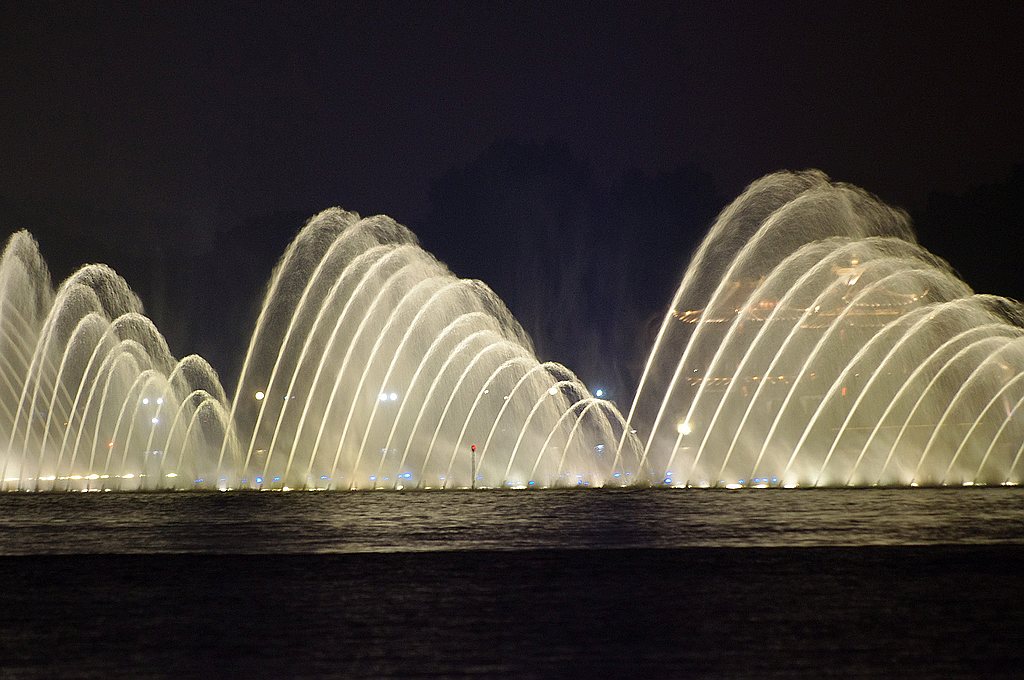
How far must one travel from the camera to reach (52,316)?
44.1 meters

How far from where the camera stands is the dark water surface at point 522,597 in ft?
34.5

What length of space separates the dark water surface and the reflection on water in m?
0.17

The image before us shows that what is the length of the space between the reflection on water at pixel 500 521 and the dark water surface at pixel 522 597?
17cm

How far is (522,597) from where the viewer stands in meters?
14.2

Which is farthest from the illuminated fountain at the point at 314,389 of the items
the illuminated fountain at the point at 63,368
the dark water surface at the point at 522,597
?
the dark water surface at the point at 522,597

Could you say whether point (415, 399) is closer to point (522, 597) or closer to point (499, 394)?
point (499, 394)

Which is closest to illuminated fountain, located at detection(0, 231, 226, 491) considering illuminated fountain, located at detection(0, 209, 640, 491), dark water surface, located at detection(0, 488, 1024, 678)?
illuminated fountain, located at detection(0, 209, 640, 491)

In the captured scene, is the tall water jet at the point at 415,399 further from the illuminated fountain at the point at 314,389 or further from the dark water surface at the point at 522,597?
the dark water surface at the point at 522,597

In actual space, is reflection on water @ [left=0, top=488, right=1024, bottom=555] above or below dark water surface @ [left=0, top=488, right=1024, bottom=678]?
below

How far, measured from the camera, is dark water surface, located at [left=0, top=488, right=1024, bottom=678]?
1052 centimetres

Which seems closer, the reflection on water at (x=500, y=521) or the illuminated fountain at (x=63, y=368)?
the reflection on water at (x=500, y=521)

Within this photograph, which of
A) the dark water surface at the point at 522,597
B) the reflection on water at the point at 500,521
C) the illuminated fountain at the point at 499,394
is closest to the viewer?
the dark water surface at the point at 522,597

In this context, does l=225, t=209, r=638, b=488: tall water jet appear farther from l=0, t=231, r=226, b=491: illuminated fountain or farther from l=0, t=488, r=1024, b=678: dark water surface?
l=0, t=488, r=1024, b=678: dark water surface

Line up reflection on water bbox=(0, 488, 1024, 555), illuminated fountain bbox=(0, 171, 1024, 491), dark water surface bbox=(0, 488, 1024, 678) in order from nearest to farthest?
dark water surface bbox=(0, 488, 1024, 678) → reflection on water bbox=(0, 488, 1024, 555) → illuminated fountain bbox=(0, 171, 1024, 491)
